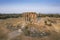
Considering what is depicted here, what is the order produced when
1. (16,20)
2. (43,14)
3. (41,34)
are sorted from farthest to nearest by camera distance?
1. (43,14)
2. (16,20)
3. (41,34)

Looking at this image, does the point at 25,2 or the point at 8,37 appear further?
the point at 25,2

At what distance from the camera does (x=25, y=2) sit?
166 centimetres

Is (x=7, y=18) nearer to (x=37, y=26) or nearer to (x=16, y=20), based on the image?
(x=16, y=20)

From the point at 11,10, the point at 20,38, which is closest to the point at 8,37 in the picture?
the point at 20,38

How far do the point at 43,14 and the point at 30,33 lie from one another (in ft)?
1.50

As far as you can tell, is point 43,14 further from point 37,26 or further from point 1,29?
point 1,29

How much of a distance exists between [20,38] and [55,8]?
0.68m

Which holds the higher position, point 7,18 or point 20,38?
point 7,18

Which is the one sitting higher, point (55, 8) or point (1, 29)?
point (55, 8)

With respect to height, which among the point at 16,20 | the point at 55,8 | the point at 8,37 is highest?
the point at 55,8

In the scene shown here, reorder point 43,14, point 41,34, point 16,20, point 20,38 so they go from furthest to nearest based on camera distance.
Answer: point 43,14
point 16,20
point 41,34
point 20,38

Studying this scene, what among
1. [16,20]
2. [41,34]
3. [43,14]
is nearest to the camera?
[41,34]

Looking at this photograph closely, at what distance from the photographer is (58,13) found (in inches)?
66.4

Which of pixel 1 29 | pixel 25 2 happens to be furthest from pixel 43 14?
pixel 1 29
